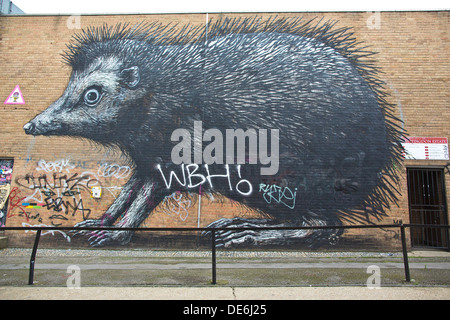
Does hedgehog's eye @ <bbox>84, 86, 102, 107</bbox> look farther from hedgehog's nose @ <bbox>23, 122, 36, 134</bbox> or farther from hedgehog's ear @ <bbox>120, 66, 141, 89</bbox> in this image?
hedgehog's nose @ <bbox>23, 122, 36, 134</bbox>

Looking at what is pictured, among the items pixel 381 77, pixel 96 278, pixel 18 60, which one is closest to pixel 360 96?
pixel 381 77

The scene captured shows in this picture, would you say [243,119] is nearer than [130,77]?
Yes

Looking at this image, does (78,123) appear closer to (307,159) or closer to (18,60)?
(18,60)

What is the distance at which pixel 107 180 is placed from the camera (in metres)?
8.36

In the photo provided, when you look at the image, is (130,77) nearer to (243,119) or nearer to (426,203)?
(243,119)

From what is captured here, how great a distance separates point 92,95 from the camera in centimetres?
866

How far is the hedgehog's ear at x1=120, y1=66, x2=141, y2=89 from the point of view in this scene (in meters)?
8.69

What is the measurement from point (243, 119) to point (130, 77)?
342 cm

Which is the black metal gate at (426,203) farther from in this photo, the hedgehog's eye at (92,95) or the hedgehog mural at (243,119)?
the hedgehog's eye at (92,95)

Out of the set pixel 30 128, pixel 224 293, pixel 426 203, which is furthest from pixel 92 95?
pixel 426 203

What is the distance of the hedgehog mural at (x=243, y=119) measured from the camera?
805cm

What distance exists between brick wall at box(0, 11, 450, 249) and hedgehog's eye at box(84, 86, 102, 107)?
79cm

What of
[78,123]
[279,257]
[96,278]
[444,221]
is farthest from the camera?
[78,123]

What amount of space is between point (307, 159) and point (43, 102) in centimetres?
754
